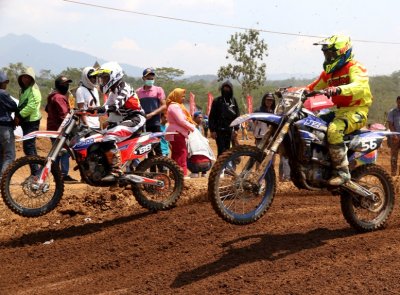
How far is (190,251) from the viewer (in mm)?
5918

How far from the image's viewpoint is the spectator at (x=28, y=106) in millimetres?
9172

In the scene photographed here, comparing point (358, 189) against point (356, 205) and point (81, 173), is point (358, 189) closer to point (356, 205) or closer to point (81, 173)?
point (356, 205)

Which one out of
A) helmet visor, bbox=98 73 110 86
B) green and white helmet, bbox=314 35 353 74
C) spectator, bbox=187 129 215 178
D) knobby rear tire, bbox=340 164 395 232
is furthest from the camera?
spectator, bbox=187 129 215 178

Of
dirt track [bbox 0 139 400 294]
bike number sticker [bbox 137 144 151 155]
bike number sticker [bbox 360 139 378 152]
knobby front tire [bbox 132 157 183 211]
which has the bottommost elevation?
dirt track [bbox 0 139 400 294]

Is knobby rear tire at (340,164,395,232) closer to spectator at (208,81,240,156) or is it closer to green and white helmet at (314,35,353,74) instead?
green and white helmet at (314,35,353,74)

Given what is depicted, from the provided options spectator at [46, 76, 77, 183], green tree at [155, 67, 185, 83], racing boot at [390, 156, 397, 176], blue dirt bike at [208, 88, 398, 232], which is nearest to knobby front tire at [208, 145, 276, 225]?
blue dirt bike at [208, 88, 398, 232]

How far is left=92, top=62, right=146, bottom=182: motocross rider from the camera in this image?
282 inches

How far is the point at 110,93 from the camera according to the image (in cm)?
752

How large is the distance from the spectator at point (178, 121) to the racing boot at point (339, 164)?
13.0ft

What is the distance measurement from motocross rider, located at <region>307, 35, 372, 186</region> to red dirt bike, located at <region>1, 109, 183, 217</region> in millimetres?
2614

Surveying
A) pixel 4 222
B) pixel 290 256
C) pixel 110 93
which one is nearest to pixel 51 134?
pixel 110 93

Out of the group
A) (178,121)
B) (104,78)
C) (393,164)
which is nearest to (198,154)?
(178,121)

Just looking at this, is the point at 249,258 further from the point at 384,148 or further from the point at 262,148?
the point at 384,148

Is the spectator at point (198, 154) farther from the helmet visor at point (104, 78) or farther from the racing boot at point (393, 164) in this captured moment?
the racing boot at point (393, 164)
